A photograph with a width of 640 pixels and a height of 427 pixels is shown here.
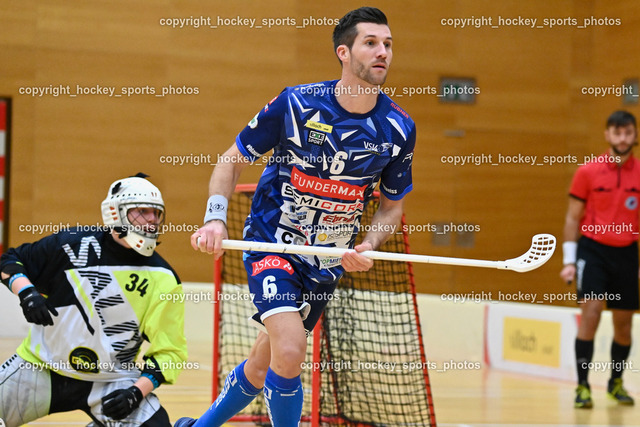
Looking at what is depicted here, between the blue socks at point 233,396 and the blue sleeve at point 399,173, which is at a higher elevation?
the blue sleeve at point 399,173

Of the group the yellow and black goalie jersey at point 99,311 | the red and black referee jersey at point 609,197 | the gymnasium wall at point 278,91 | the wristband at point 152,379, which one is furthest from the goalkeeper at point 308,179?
the gymnasium wall at point 278,91

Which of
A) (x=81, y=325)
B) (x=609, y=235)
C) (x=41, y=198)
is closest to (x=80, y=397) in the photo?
(x=81, y=325)

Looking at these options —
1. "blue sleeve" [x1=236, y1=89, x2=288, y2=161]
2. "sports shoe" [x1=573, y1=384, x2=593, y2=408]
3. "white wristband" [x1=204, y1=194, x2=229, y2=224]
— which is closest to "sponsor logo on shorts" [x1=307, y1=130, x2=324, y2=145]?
"blue sleeve" [x1=236, y1=89, x2=288, y2=161]

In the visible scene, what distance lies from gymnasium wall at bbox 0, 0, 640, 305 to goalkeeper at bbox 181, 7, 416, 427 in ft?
20.2

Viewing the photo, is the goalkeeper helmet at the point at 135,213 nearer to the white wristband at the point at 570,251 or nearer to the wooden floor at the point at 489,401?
the wooden floor at the point at 489,401

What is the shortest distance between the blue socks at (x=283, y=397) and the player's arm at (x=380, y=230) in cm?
49

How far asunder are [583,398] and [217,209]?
3736 mm

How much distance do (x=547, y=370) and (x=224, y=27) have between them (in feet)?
16.7

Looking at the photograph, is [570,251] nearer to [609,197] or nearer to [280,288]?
[609,197]

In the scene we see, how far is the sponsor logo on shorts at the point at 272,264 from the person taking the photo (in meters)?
3.39

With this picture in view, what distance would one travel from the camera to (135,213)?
3.90m

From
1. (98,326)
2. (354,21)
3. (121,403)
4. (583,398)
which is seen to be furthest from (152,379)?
(583,398)

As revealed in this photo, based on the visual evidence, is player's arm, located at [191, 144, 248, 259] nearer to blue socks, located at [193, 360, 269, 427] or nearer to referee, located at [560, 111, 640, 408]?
blue socks, located at [193, 360, 269, 427]

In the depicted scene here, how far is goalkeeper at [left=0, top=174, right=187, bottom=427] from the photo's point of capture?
3703mm
